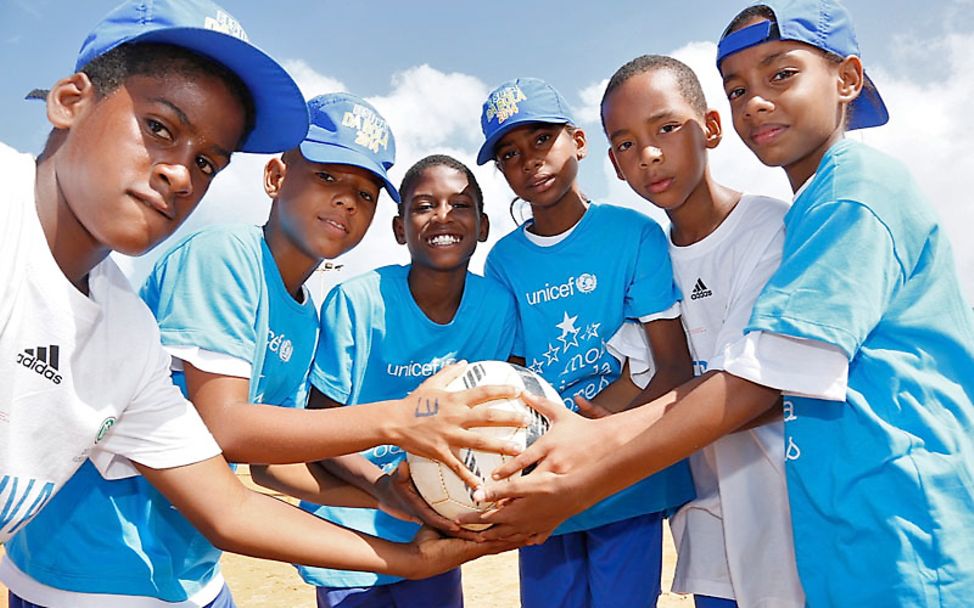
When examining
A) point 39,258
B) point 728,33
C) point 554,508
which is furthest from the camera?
point 728,33

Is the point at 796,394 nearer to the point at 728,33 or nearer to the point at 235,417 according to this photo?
the point at 728,33

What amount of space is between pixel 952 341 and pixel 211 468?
2.52m

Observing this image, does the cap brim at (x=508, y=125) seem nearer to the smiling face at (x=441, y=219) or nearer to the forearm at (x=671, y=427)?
the smiling face at (x=441, y=219)

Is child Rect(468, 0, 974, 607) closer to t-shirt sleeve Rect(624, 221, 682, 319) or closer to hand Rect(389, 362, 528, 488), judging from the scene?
hand Rect(389, 362, 528, 488)

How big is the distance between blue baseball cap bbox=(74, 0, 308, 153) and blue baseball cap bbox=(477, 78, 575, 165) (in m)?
1.60

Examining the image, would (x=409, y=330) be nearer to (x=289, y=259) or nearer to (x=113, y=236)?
(x=289, y=259)

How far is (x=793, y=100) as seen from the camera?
8.50ft

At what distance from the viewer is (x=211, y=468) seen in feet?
7.86

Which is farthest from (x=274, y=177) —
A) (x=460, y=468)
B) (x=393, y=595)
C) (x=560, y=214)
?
(x=393, y=595)

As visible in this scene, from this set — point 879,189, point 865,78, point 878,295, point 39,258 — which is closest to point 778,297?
point 878,295

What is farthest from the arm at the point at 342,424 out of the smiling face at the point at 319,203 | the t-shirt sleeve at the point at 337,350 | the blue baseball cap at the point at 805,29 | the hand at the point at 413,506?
the blue baseball cap at the point at 805,29

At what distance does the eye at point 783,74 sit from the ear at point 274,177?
226cm

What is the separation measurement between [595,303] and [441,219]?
3.28 ft

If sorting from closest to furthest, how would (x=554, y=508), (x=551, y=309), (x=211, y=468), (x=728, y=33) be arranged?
(x=211, y=468) → (x=554, y=508) → (x=728, y=33) → (x=551, y=309)
